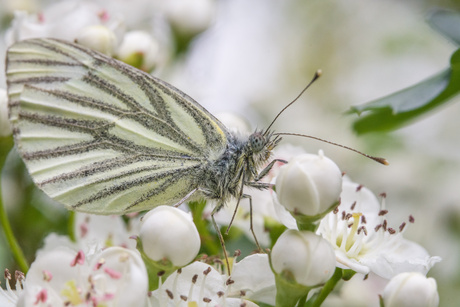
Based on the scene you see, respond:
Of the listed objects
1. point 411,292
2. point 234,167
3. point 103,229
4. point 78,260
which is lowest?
point 411,292

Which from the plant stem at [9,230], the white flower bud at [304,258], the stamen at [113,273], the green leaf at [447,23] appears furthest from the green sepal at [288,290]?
the green leaf at [447,23]

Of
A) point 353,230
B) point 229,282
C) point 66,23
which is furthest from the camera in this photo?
point 66,23

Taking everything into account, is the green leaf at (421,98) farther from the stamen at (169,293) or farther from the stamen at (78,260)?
the stamen at (78,260)

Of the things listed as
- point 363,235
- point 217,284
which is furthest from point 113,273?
point 363,235

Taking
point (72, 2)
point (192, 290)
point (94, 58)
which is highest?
point (72, 2)

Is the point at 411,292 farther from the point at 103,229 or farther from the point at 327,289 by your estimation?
the point at 103,229

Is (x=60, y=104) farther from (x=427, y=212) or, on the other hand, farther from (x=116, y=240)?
(x=427, y=212)

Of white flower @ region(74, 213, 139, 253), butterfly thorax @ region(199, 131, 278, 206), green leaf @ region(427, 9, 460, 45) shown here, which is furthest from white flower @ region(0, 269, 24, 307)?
green leaf @ region(427, 9, 460, 45)

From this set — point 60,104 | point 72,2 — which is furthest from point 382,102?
point 72,2
